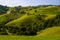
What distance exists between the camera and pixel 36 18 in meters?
103

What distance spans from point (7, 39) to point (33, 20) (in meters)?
80.7

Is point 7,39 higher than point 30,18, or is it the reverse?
point 7,39

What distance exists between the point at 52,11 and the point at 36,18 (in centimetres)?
3663

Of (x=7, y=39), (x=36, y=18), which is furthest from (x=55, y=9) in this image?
(x=7, y=39)

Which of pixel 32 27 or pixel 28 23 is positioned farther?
pixel 28 23

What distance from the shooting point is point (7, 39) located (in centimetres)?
1909

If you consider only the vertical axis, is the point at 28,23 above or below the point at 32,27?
below

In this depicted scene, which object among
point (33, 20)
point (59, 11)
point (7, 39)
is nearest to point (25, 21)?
point (33, 20)

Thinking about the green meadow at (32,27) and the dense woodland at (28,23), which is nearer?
the green meadow at (32,27)

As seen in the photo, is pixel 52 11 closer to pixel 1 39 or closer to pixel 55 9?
pixel 55 9

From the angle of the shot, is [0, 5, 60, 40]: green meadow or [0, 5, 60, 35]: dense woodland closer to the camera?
[0, 5, 60, 40]: green meadow

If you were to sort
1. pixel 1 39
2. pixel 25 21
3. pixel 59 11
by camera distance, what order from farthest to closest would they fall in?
pixel 59 11, pixel 25 21, pixel 1 39

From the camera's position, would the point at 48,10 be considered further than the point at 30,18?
Yes

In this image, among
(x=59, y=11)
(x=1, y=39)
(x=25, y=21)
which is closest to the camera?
(x=1, y=39)
